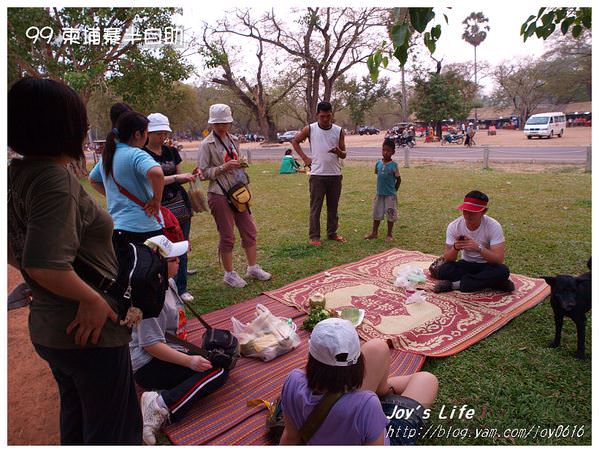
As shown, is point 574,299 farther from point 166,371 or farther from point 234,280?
point 234,280

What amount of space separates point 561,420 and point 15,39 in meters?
12.8

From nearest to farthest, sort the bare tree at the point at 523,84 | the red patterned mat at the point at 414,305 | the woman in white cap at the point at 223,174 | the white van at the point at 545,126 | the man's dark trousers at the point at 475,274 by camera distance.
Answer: the red patterned mat at the point at 414,305, the man's dark trousers at the point at 475,274, the woman in white cap at the point at 223,174, the white van at the point at 545,126, the bare tree at the point at 523,84

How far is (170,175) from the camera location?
3.82 meters

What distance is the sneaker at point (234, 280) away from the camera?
445cm

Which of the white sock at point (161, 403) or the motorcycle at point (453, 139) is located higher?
the motorcycle at point (453, 139)

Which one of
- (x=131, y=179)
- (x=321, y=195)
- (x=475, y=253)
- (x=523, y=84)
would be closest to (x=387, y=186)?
(x=321, y=195)

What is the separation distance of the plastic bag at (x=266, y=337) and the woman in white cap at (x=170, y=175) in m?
0.82

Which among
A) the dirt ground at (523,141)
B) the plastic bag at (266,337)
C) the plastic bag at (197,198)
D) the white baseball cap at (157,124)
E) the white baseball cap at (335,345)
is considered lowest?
Answer: the plastic bag at (266,337)

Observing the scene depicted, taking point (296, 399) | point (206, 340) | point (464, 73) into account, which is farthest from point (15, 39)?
point (464, 73)

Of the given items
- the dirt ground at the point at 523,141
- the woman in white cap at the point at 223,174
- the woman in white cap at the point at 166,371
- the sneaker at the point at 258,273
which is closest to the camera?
the woman in white cap at the point at 166,371

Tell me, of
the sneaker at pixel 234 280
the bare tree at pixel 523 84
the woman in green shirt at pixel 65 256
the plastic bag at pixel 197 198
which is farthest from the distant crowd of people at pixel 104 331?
the bare tree at pixel 523 84

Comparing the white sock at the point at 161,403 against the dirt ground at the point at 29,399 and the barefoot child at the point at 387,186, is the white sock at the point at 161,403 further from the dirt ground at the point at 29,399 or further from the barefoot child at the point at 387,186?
the barefoot child at the point at 387,186

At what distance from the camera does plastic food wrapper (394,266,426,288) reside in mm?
4285

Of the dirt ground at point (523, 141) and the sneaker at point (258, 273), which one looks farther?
the dirt ground at point (523, 141)
